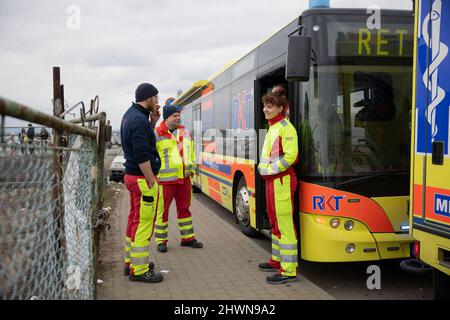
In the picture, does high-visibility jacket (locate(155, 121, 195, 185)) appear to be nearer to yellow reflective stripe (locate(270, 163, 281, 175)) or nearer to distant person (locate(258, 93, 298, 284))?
distant person (locate(258, 93, 298, 284))

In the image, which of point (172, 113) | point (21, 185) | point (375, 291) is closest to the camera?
point (21, 185)

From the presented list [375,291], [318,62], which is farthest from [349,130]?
[375,291]

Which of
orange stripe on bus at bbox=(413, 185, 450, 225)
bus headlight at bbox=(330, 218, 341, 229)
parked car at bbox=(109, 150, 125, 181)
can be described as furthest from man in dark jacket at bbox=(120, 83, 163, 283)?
parked car at bbox=(109, 150, 125, 181)

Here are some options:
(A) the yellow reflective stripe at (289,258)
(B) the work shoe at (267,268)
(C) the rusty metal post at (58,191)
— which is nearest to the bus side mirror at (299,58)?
(A) the yellow reflective stripe at (289,258)

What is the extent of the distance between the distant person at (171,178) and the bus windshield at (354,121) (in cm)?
203

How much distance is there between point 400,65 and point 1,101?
4.24 m

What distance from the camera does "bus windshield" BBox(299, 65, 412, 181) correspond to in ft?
15.2

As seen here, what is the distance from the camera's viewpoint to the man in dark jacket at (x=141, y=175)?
4539mm

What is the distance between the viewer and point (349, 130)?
4.64m

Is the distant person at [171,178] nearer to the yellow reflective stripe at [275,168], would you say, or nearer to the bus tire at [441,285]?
the yellow reflective stripe at [275,168]

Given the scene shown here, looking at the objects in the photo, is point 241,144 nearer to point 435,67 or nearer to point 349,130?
point 349,130

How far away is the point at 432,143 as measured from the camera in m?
3.48

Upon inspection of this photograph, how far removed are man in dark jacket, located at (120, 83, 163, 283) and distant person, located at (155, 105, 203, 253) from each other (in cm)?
110
